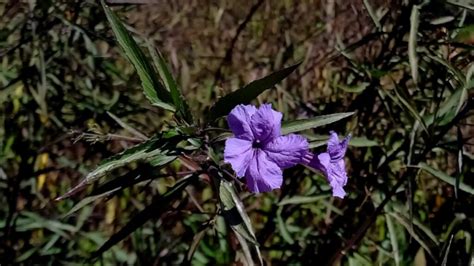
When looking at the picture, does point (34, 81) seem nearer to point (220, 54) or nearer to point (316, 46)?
point (316, 46)

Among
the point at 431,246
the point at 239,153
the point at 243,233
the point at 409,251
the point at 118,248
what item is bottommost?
the point at 409,251

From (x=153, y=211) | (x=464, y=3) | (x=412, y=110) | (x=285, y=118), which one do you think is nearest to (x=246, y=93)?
(x=153, y=211)

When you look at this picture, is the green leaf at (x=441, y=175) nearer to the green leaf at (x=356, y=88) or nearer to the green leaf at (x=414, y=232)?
the green leaf at (x=414, y=232)

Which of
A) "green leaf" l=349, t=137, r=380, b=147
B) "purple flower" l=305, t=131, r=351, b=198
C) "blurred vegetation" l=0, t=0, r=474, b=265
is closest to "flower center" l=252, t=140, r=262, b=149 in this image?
"purple flower" l=305, t=131, r=351, b=198

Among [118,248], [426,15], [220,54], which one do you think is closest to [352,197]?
[426,15]

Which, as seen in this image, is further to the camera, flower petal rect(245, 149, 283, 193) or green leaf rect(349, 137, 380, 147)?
green leaf rect(349, 137, 380, 147)

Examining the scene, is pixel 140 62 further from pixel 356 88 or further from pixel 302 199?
pixel 302 199

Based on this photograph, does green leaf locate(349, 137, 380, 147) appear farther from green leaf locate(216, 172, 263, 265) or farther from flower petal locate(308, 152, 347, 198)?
green leaf locate(216, 172, 263, 265)

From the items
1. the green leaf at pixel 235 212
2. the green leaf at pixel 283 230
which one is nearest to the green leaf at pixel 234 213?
the green leaf at pixel 235 212
